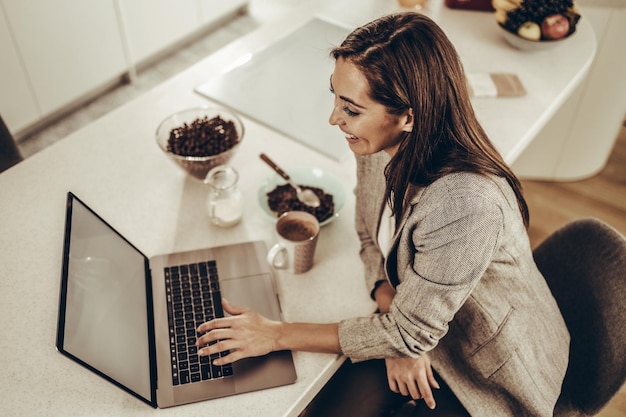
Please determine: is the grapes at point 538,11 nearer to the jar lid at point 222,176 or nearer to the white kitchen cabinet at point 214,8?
the jar lid at point 222,176

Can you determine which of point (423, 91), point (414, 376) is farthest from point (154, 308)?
point (423, 91)

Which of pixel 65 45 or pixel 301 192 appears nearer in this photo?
pixel 301 192

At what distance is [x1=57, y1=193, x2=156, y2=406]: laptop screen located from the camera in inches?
35.5

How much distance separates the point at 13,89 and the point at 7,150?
4.34 feet

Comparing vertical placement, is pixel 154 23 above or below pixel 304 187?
below

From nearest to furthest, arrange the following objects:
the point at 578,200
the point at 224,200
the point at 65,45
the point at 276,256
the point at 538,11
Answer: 1. the point at 276,256
2. the point at 224,200
3. the point at 538,11
4. the point at 578,200
5. the point at 65,45

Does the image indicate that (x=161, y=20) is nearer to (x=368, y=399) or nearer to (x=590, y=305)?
(x=368, y=399)

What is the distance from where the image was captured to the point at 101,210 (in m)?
1.38

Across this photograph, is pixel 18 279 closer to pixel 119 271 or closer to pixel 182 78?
pixel 119 271

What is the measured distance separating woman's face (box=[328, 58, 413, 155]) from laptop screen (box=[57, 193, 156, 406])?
513 mm

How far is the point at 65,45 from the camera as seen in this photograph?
288 cm

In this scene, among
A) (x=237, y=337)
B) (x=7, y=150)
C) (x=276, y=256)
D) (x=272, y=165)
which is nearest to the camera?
(x=237, y=337)

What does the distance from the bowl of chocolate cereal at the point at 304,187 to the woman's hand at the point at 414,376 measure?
1.21 feet

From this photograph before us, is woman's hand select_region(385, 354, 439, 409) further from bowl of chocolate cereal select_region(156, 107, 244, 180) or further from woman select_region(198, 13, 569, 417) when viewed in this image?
bowl of chocolate cereal select_region(156, 107, 244, 180)
